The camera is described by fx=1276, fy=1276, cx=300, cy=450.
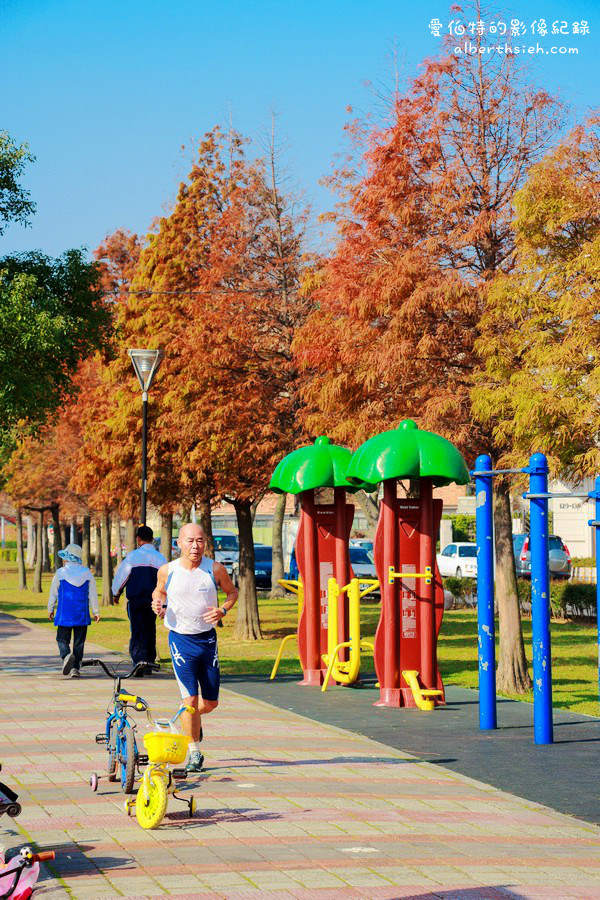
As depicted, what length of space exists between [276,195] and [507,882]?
18766 millimetres

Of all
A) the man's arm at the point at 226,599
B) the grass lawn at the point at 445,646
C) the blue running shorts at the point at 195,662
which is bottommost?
the grass lawn at the point at 445,646

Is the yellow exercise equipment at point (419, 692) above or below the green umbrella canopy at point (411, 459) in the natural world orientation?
below

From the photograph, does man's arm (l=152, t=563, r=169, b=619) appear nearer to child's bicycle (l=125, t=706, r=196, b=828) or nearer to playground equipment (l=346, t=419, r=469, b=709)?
child's bicycle (l=125, t=706, r=196, b=828)

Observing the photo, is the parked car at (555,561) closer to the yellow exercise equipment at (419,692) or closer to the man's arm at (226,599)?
the yellow exercise equipment at (419,692)

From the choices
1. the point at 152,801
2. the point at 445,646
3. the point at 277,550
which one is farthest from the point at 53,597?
the point at 277,550

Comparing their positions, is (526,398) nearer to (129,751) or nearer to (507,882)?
(129,751)

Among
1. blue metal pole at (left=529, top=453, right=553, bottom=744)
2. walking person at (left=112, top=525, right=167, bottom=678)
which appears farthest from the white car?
blue metal pole at (left=529, top=453, right=553, bottom=744)

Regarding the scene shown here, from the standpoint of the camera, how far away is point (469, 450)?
1611cm

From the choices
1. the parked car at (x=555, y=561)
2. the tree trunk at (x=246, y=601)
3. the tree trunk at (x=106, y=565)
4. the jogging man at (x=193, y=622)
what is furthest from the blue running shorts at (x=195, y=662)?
the parked car at (x=555, y=561)

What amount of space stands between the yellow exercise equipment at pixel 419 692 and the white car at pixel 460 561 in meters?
31.6

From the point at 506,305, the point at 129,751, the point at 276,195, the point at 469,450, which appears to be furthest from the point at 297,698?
the point at 276,195

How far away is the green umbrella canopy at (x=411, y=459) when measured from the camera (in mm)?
13086

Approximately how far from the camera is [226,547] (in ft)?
184

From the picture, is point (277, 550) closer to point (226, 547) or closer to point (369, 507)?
point (369, 507)
